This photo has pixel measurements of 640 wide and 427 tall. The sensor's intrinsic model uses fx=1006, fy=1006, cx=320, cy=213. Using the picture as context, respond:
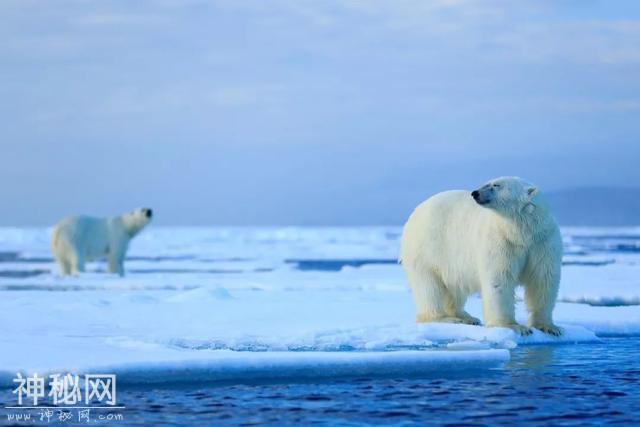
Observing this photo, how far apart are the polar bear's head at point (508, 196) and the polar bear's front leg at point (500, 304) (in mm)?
520

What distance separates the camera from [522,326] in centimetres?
710

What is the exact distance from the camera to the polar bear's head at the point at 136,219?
19594 millimetres

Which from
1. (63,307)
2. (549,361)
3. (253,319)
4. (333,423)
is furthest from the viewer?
(63,307)

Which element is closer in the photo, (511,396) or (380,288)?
(511,396)

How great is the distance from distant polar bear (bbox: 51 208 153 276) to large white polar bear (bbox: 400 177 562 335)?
11798 mm

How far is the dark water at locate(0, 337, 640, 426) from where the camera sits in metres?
4.42

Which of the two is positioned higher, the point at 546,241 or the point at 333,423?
the point at 546,241

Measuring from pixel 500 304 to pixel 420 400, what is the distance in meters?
2.27

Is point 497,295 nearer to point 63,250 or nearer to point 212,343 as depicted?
point 212,343

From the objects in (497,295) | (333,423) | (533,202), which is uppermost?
(533,202)

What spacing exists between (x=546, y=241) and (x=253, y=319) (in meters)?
2.76

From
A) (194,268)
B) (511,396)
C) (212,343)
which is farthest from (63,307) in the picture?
(194,268)

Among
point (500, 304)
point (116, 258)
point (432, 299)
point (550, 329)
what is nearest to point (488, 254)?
point (500, 304)

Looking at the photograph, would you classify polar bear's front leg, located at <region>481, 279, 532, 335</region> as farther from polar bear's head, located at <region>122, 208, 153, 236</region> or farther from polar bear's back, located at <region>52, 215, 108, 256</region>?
polar bear's head, located at <region>122, 208, 153, 236</region>
